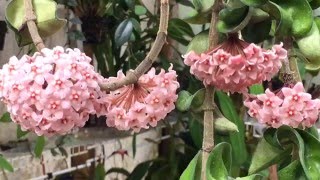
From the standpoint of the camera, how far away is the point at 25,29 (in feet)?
2.05

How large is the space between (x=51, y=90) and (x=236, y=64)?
6.8 inches

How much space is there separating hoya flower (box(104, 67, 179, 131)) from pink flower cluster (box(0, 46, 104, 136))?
28 mm

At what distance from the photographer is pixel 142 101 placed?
0.55 metres

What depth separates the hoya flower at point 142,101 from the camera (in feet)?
1.78

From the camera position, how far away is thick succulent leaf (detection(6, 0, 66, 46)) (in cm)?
61

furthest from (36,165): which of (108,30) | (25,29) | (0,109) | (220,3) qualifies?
(220,3)

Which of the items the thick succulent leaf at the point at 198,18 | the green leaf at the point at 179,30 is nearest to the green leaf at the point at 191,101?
the thick succulent leaf at the point at 198,18

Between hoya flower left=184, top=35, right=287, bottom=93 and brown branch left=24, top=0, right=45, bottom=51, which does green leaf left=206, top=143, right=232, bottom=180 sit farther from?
brown branch left=24, top=0, right=45, bottom=51

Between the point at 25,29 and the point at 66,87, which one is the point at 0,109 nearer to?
the point at 25,29

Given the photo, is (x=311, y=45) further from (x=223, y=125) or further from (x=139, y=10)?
(x=139, y=10)

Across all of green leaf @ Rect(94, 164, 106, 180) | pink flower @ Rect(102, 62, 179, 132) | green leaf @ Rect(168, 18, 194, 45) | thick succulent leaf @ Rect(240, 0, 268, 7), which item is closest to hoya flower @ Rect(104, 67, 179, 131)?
pink flower @ Rect(102, 62, 179, 132)

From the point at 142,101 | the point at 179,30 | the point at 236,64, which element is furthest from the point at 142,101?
the point at 179,30

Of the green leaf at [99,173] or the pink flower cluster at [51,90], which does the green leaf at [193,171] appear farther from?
the green leaf at [99,173]

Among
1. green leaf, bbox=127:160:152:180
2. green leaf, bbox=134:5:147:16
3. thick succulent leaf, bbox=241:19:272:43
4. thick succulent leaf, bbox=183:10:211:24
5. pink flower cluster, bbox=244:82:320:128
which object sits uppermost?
green leaf, bbox=134:5:147:16
